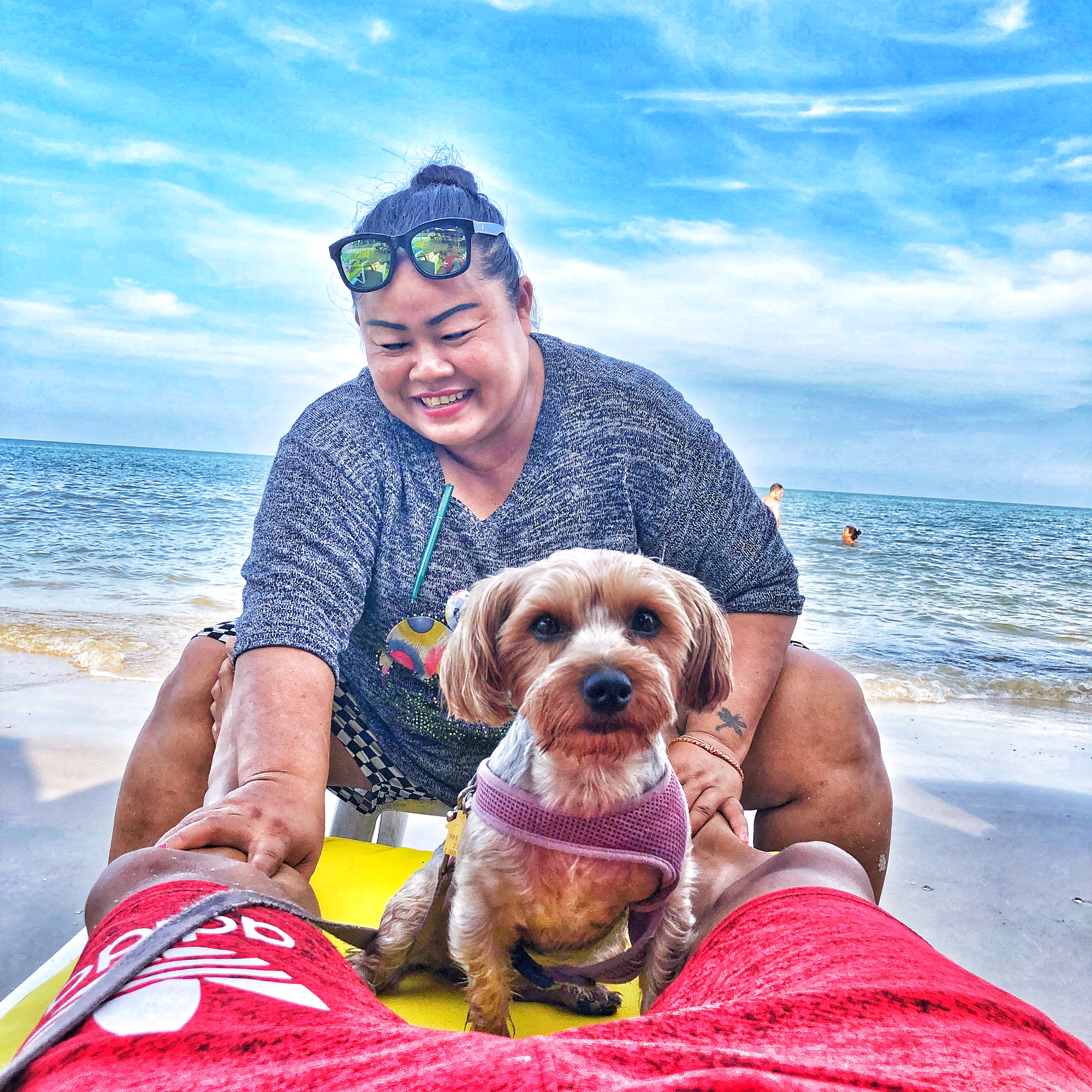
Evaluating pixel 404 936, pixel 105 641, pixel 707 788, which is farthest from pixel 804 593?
pixel 404 936

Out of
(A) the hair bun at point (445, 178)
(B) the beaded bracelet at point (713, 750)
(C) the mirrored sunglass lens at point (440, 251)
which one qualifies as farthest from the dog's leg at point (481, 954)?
(A) the hair bun at point (445, 178)

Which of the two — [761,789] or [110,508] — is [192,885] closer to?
[761,789]

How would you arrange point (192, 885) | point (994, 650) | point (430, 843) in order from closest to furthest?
point (192, 885) < point (430, 843) < point (994, 650)

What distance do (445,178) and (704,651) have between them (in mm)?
1453

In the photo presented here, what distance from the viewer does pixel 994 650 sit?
962 centimetres

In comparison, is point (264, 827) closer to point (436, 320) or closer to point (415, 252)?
point (436, 320)

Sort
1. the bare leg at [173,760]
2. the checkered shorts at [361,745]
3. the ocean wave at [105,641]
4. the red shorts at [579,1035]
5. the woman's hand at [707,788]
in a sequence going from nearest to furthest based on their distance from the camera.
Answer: the red shorts at [579,1035]
the woman's hand at [707,788]
the bare leg at [173,760]
the checkered shorts at [361,745]
the ocean wave at [105,641]

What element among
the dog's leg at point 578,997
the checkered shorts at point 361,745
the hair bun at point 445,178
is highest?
the hair bun at point 445,178

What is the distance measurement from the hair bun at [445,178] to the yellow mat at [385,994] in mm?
1896

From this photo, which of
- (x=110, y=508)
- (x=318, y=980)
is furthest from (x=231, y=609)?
(x=110, y=508)

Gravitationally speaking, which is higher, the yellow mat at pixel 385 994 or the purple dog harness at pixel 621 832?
the purple dog harness at pixel 621 832

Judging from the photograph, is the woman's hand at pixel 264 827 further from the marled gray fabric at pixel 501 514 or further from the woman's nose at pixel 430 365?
the woman's nose at pixel 430 365

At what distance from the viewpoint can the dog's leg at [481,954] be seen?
5.29ft

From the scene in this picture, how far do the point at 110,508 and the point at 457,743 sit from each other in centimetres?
1800
